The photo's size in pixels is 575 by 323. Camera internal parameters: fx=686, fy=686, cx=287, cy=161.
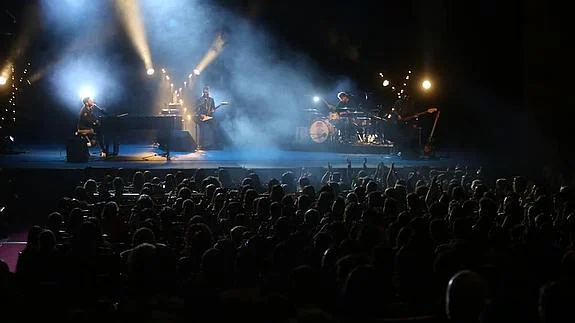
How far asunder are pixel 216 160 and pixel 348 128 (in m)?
6.37

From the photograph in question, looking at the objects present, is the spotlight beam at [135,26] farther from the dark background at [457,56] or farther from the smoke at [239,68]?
the dark background at [457,56]

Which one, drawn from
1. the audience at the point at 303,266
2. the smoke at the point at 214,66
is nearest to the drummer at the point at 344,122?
the smoke at the point at 214,66

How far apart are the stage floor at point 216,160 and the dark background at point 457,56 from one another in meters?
2.78

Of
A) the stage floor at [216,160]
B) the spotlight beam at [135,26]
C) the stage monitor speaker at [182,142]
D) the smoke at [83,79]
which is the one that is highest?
the spotlight beam at [135,26]

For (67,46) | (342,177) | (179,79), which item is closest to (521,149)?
(342,177)

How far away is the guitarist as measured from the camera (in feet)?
70.6

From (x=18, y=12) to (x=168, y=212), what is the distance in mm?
17191

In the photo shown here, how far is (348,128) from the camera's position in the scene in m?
22.6

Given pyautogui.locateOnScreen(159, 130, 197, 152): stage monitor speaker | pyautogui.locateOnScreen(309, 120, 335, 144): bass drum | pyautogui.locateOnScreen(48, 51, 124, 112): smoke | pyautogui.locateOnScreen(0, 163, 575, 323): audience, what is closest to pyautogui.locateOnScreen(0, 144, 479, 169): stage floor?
pyautogui.locateOnScreen(159, 130, 197, 152): stage monitor speaker

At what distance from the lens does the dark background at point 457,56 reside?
20.4 m

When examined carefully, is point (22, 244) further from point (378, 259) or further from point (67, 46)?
point (67, 46)

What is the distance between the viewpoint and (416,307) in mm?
4559

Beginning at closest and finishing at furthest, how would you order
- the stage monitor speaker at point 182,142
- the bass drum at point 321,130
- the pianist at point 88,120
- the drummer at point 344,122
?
the pianist at point 88,120 → the stage monitor speaker at point 182,142 → the bass drum at point 321,130 → the drummer at point 344,122

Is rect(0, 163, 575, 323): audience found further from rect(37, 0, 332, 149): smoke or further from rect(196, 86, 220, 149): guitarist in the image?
rect(37, 0, 332, 149): smoke
